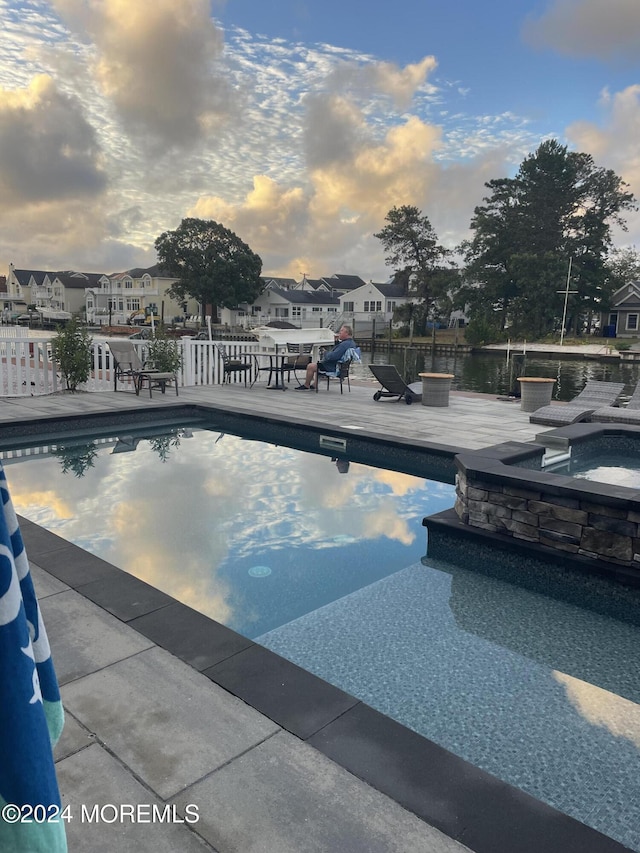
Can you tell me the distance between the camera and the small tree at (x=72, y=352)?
10.0 metres

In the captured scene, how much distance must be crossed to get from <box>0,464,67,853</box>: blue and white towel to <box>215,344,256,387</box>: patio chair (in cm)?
1170

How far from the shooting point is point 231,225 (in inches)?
2366

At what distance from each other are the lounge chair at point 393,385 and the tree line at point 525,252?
110ft

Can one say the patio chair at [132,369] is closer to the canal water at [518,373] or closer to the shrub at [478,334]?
the canal water at [518,373]

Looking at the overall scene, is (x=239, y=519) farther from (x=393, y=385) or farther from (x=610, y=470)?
(x=393, y=385)

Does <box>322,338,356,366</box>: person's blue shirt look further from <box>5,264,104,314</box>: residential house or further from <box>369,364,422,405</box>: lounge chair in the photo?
<box>5,264,104,314</box>: residential house

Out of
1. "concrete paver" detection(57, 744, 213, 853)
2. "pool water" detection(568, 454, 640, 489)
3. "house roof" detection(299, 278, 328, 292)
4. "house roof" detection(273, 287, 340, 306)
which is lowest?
"concrete paver" detection(57, 744, 213, 853)

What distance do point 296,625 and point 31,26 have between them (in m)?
10.3

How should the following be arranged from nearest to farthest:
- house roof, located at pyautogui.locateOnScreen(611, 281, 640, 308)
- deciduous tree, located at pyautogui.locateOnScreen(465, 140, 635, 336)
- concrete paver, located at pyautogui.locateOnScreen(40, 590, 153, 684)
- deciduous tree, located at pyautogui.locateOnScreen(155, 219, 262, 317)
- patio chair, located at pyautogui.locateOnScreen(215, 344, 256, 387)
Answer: concrete paver, located at pyautogui.locateOnScreen(40, 590, 153, 684)
patio chair, located at pyautogui.locateOnScreen(215, 344, 256, 387)
deciduous tree, located at pyautogui.locateOnScreen(465, 140, 635, 336)
house roof, located at pyautogui.locateOnScreen(611, 281, 640, 308)
deciduous tree, located at pyautogui.locateOnScreen(155, 219, 262, 317)

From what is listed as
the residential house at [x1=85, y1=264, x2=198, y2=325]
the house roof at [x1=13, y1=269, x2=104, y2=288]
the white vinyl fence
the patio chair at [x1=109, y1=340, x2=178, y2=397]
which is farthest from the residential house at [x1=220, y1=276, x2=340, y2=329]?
the patio chair at [x1=109, y1=340, x2=178, y2=397]

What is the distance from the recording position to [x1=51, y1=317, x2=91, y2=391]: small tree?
10.0 metres

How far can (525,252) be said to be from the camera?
47.7 metres

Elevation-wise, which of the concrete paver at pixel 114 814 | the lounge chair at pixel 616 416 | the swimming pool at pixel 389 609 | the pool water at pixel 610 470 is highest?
the lounge chair at pixel 616 416

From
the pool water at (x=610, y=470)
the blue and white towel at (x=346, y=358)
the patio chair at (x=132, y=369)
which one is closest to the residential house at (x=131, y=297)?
the patio chair at (x=132, y=369)
